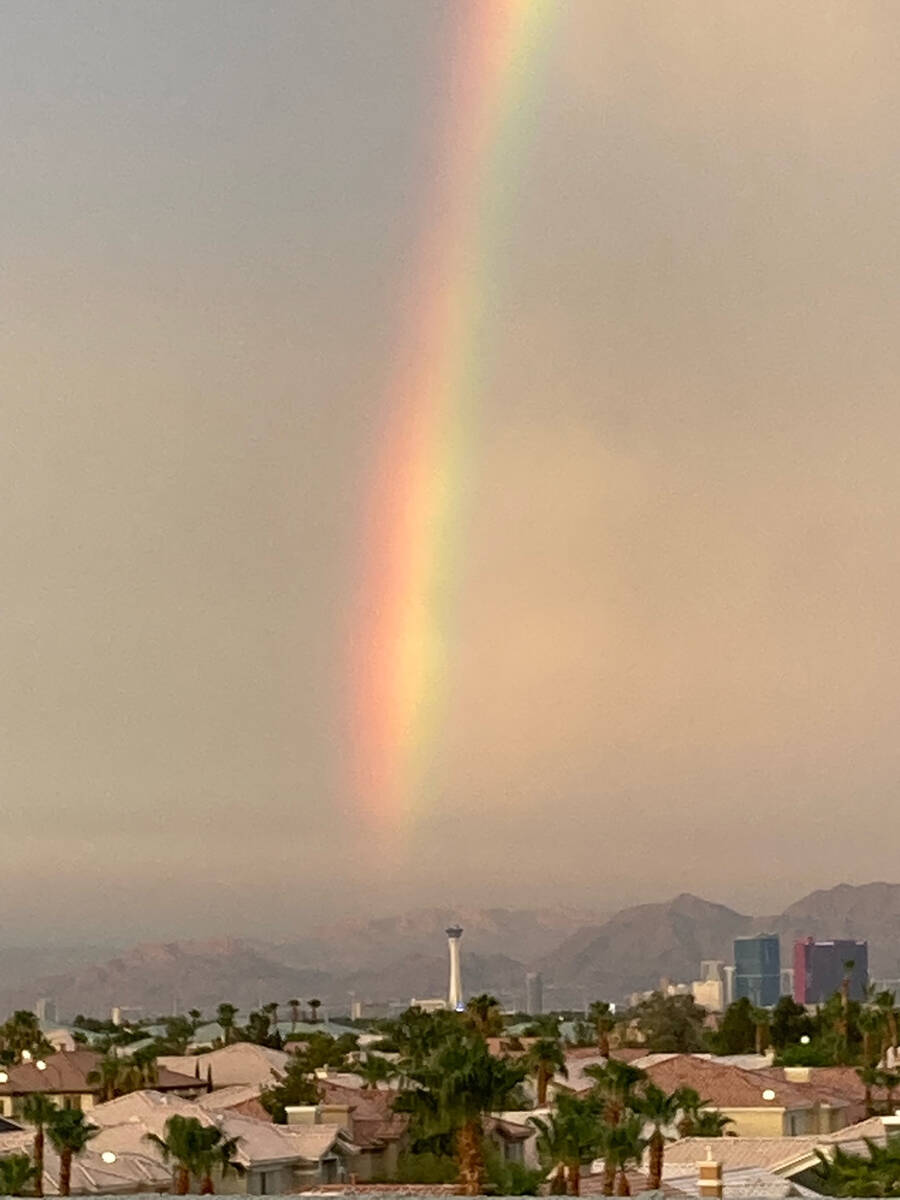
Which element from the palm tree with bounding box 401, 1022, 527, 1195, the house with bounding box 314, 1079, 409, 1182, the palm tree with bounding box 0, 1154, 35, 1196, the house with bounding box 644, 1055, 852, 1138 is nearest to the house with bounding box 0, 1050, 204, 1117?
the house with bounding box 314, 1079, 409, 1182

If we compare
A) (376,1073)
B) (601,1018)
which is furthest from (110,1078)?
Answer: (601,1018)

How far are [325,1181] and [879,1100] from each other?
22.3 metres

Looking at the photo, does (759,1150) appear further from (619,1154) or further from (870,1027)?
(870,1027)

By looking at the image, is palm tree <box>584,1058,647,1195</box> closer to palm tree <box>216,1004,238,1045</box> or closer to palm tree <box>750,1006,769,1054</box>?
palm tree <box>750,1006,769,1054</box>

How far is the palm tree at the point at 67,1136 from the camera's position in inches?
1375

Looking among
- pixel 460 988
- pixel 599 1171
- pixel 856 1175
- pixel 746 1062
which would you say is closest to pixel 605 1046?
pixel 746 1062

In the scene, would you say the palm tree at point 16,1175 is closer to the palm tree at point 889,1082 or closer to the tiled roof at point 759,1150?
the tiled roof at point 759,1150

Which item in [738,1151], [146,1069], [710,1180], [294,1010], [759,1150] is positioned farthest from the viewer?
[294,1010]

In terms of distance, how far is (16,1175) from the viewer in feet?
99.5

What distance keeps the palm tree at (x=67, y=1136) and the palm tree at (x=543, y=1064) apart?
24.8m

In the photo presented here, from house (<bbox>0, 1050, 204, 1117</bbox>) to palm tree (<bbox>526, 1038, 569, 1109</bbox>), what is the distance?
965 centimetres

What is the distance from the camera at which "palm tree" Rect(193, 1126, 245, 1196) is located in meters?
37.2

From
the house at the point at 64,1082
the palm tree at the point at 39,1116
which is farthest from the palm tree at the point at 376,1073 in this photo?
the palm tree at the point at 39,1116

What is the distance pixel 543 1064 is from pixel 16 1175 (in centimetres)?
3260
